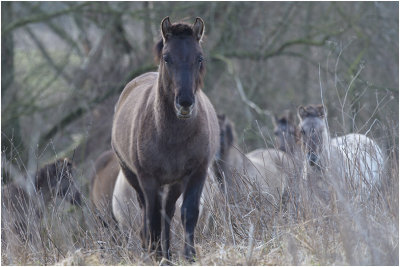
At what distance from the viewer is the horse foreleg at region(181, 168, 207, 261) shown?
5004 millimetres

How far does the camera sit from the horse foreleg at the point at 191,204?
5004 mm

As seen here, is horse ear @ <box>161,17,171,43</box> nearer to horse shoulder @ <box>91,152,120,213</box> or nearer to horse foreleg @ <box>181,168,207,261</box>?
horse foreleg @ <box>181,168,207,261</box>

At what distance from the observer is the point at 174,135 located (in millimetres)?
5039

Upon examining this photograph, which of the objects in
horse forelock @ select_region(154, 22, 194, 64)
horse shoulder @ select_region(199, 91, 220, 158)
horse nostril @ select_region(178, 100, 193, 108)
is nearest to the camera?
horse nostril @ select_region(178, 100, 193, 108)

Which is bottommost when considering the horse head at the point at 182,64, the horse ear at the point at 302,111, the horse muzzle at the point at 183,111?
the horse ear at the point at 302,111

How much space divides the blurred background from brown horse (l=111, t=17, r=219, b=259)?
6849mm


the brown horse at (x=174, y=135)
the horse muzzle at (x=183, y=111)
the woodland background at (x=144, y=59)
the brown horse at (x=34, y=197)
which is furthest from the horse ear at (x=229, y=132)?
the horse muzzle at (x=183, y=111)

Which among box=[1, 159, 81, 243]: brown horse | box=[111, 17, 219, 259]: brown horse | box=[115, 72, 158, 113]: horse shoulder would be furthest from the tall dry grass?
box=[115, 72, 158, 113]: horse shoulder

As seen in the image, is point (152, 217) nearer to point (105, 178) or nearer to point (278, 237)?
point (278, 237)

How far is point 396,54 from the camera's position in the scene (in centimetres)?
1253

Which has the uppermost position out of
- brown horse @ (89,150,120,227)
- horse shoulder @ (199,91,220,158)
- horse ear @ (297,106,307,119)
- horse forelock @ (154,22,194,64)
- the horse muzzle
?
horse forelock @ (154,22,194,64)

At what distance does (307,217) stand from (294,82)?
10.9m

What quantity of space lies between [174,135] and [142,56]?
847cm

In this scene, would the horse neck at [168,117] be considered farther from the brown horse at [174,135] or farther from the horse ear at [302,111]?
the horse ear at [302,111]
